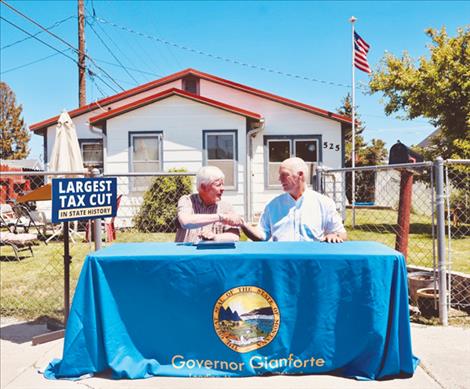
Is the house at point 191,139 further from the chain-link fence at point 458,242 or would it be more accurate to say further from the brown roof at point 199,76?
the chain-link fence at point 458,242

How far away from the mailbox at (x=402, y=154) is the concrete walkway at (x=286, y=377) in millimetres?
2004

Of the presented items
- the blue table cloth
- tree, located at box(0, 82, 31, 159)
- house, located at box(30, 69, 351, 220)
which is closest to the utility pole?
house, located at box(30, 69, 351, 220)

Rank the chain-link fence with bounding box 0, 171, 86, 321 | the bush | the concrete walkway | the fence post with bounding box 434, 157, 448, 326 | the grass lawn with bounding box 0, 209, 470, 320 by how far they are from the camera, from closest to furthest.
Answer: the concrete walkway → the fence post with bounding box 434, 157, 448, 326 → the chain-link fence with bounding box 0, 171, 86, 321 → the grass lawn with bounding box 0, 209, 470, 320 → the bush

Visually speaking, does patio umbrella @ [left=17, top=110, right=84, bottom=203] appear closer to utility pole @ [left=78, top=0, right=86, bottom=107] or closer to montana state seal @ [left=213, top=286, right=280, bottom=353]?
montana state seal @ [left=213, top=286, right=280, bottom=353]

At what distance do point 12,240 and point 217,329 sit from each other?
6918 mm

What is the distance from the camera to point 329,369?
10.4 feet

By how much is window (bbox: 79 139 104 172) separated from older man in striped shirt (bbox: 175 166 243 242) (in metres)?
11.0

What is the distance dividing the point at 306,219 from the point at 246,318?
1131mm

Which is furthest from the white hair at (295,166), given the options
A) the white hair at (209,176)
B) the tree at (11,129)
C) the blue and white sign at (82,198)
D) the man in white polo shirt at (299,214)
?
the tree at (11,129)

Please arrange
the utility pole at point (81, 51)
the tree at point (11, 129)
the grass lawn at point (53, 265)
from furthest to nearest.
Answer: the tree at point (11, 129)
the utility pole at point (81, 51)
the grass lawn at point (53, 265)

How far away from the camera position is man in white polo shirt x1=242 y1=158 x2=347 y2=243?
3.83m

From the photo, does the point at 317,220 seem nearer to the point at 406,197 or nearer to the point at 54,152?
the point at 406,197

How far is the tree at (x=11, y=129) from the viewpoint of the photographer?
4084cm

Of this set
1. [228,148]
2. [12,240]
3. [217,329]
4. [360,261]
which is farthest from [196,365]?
[228,148]
